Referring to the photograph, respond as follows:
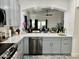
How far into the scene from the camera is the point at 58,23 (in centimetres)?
675

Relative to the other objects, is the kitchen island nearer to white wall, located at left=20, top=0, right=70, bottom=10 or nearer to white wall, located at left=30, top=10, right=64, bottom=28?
white wall, located at left=30, top=10, right=64, bottom=28

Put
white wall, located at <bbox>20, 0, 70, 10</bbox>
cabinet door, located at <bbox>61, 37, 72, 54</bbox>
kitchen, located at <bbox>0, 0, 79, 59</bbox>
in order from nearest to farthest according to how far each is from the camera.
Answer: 1. kitchen, located at <bbox>0, 0, 79, 59</bbox>
2. cabinet door, located at <bbox>61, 37, 72, 54</bbox>
3. white wall, located at <bbox>20, 0, 70, 10</bbox>

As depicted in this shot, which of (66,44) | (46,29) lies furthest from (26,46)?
(66,44)

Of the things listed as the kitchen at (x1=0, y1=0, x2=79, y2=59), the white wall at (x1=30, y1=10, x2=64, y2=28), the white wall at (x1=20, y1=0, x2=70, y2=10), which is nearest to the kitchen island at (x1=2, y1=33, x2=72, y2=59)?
the kitchen at (x1=0, y1=0, x2=79, y2=59)

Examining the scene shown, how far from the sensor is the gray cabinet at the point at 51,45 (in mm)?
5864

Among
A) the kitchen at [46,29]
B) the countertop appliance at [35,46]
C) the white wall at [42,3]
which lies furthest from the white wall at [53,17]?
the countertop appliance at [35,46]

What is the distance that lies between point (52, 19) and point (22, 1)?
1.72 meters

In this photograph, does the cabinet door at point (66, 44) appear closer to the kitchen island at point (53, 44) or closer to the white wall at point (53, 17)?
the kitchen island at point (53, 44)

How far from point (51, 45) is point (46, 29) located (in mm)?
1161

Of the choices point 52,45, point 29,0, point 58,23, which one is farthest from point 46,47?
point 29,0

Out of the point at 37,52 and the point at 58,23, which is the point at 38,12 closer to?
A: the point at 58,23

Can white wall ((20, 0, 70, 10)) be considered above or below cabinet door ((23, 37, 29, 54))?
above

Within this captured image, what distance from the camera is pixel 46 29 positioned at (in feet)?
22.3

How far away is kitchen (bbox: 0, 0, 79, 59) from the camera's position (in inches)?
224
